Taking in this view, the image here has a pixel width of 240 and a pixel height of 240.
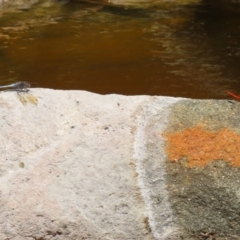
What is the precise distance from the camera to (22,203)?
2.32 meters

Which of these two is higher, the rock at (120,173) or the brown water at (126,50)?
the rock at (120,173)

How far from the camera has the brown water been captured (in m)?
5.07

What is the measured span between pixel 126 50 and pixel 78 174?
4.13m

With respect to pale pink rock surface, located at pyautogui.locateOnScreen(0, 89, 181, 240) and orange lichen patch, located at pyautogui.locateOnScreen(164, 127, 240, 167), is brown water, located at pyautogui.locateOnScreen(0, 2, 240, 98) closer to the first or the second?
pale pink rock surface, located at pyautogui.locateOnScreen(0, 89, 181, 240)

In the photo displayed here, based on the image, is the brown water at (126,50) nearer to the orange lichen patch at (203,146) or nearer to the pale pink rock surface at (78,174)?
the pale pink rock surface at (78,174)

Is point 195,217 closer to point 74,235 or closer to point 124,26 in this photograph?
point 74,235

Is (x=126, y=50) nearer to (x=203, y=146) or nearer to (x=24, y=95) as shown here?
(x=24, y=95)

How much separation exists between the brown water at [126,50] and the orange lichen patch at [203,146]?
2350 mm

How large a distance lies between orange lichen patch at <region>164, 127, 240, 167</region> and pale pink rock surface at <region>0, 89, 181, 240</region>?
0.12m

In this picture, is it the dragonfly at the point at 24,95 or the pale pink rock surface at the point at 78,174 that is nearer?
the pale pink rock surface at the point at 78,174

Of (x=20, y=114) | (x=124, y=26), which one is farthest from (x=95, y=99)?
(x=124, y=26)

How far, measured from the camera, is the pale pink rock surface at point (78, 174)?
228 cm

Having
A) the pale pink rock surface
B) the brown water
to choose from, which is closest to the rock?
the pale pink rock surface

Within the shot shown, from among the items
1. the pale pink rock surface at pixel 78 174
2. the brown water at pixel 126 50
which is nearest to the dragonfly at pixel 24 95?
the pale pink rock surface at pixel 78 174
